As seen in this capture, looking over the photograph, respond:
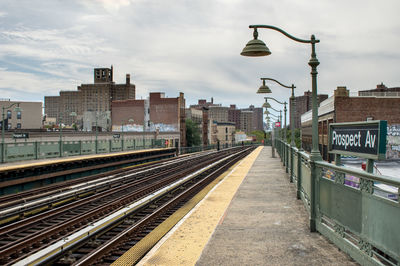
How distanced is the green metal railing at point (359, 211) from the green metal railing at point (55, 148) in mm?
22163

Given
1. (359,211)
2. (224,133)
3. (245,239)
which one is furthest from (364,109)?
(224,133)

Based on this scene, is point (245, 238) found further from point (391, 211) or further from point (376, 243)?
point (391, 211)

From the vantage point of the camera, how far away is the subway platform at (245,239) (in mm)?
Answer: 6801

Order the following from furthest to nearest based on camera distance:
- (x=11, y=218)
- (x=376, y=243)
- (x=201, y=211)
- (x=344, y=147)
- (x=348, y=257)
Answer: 1. (x=11, y=218)
2. (x=201, y=211)
3. (x=344, y=147)
4. (x=348, y=257)
5. (x=376, y=243)

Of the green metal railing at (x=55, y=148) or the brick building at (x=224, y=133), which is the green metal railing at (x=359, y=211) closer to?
the green metal railing at (x=55, y=148)

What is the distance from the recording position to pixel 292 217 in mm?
10203

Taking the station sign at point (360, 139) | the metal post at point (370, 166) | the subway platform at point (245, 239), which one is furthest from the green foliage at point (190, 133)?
the metal post at point (370, 166)

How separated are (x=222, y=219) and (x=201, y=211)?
57.9 inches

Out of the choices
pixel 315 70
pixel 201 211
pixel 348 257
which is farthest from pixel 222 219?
pixel 315 70

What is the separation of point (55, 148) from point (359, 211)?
27610 millimetres

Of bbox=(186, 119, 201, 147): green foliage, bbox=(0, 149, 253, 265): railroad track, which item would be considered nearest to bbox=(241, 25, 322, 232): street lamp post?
bbox=(0, 149, 253, 265): railroad track

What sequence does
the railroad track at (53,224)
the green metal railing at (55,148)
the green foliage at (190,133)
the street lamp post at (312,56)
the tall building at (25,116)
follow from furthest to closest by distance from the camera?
the green foliage at (190,133)
the tall building at (25,116)
the green metal railing at (55,148)
the railroad track at (53,224)
the street lamp post at (312,56)

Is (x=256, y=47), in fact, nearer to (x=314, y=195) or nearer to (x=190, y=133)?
(x=314, y=195)

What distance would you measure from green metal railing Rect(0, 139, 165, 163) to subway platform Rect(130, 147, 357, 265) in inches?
694
